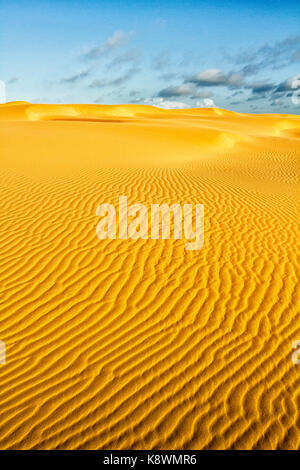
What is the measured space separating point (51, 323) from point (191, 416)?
7.49 ft

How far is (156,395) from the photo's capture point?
12.4ft

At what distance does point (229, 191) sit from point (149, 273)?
5649 millimetres

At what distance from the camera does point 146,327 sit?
4.73m

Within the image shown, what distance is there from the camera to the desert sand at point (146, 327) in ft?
11.5

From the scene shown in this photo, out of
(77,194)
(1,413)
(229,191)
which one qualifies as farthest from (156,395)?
(229,191)

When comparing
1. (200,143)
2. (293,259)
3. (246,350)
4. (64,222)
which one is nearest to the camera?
(246,350)

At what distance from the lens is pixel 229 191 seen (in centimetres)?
1048

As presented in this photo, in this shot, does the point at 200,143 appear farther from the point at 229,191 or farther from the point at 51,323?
the point at 51,323

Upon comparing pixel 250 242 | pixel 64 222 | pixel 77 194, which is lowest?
pixel 250 242

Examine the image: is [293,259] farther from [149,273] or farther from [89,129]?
[89,129]

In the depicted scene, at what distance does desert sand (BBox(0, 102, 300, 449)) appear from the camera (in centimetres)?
351

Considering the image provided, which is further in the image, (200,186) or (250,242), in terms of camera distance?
(200,186)

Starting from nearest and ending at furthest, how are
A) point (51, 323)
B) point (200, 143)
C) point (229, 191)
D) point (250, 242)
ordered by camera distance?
point (51, 323), point (250, 242), point (229, 191), point (200, 143)

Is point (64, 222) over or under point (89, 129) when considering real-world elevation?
under
